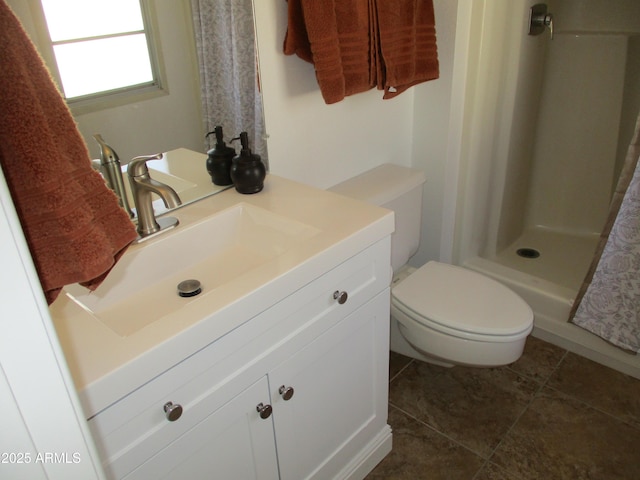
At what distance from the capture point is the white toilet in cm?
162

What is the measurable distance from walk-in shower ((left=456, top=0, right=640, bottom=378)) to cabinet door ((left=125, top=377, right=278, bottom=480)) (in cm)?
132

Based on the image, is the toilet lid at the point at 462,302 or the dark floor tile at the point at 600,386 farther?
the dark floor tile at the point at 600,386

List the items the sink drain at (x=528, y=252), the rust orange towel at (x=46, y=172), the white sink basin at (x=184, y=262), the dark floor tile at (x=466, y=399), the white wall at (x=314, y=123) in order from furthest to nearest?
1. the sink drain at (x=528, y=252)
2. the dark floor tile at (x=466, y=399)
3. the white wall at (x=314, y=123)
4. the white sink basin at (x=184, y=262)
5. the rust orange towel at (x=46, y=172)

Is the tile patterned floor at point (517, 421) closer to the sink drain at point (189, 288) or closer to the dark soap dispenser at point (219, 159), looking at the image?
the sink drain at point (189, 288)

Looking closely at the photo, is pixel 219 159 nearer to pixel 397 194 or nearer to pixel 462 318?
pixel 397 194

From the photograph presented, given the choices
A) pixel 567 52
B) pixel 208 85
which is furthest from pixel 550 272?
pixel 208 85

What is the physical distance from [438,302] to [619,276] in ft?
2.09

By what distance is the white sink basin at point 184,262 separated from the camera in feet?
3.68

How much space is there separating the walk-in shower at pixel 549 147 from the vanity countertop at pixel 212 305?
97 cm

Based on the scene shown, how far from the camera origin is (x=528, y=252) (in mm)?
2590

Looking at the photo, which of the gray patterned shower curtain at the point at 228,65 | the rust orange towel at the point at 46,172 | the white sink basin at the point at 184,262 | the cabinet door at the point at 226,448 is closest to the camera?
the rust orange towel at the point at 46,172

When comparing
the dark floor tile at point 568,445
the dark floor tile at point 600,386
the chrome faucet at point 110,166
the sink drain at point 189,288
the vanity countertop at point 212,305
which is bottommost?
the dark floor tile at point 568,445

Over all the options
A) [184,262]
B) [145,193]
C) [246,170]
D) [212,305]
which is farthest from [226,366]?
[246,170]

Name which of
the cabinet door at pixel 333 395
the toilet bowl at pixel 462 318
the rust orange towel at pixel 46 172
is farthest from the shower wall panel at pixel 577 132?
the rust orange towel at pixel 46 172
